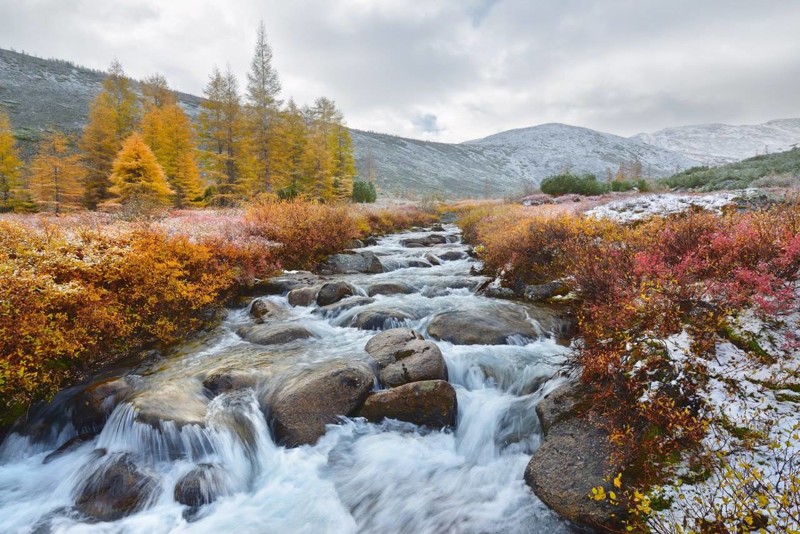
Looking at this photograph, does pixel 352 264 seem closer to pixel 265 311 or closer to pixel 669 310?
pixel 265 311

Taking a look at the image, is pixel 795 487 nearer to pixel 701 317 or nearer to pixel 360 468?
pixel 701 317

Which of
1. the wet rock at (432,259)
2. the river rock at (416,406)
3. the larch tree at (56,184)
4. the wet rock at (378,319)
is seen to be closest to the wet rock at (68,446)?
the river rock at (416,406)

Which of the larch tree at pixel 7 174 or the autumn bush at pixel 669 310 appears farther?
the larch tree at pixel 7 174

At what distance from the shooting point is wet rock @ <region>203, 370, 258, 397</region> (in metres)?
5.69

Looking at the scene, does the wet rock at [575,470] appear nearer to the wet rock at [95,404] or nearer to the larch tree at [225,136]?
the wet rock at [95,404]

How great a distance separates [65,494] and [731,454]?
673cm

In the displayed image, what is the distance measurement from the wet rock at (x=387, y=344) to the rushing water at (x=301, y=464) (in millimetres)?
1015

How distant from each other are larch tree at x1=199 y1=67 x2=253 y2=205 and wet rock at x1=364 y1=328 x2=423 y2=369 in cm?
2467

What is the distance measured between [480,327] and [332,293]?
4217 millimetres

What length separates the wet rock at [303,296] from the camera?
9773 mm

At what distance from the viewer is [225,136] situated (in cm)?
2827

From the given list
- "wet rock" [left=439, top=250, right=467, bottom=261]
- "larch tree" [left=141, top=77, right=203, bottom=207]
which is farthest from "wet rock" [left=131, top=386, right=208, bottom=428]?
"larch tree" [left=141, top=77, right=203, bottom=207]

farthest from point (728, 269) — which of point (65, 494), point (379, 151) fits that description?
point (379, 151)

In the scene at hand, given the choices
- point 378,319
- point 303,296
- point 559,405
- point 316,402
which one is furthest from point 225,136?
point 559,405
